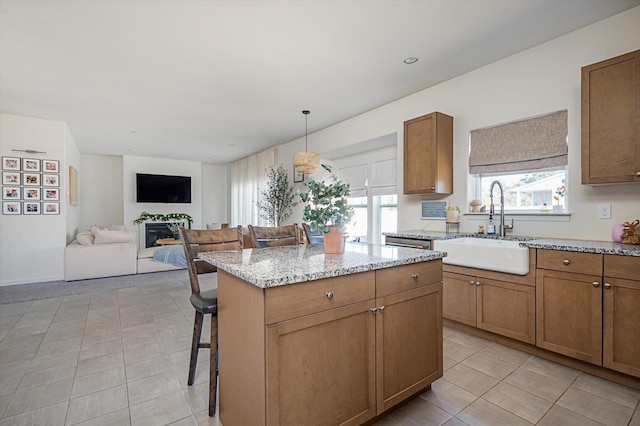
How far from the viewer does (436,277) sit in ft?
6.01

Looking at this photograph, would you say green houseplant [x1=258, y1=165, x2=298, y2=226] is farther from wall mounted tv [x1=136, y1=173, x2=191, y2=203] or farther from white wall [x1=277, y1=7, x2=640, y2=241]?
wall mounted tv [x1=136, y1=173, x2=191, y2=203]

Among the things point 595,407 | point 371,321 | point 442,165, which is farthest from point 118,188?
point 595,407

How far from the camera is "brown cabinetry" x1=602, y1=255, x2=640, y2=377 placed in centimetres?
187

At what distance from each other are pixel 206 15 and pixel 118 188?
305 inches

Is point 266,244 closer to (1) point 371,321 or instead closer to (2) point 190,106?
(1) point 371,321

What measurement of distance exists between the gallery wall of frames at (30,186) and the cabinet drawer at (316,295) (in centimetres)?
579

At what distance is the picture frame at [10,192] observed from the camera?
15.6ft

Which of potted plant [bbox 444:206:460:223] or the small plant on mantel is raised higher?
potted plant [bbox 444:206:460:223]

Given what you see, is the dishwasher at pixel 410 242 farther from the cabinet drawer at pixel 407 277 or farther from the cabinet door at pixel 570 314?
the cabinet drawer at pixel 407 277

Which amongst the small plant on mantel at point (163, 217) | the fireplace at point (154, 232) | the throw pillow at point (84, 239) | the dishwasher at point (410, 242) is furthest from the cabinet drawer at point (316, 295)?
the small plant on mantel at point (163, 217)

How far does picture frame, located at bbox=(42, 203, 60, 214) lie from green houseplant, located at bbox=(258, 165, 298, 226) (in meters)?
3.59

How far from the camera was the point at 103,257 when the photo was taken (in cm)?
504

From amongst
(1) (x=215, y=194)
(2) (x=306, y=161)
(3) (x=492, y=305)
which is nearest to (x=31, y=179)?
(2) (x=306, y=161)

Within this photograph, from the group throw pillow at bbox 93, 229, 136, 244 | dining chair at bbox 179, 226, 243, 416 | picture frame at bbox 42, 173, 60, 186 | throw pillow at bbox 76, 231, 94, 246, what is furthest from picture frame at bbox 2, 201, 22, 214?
dining chair at bbox 179, 226, 243, 416
